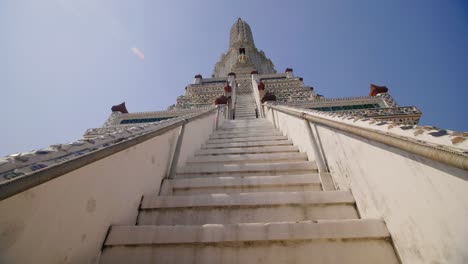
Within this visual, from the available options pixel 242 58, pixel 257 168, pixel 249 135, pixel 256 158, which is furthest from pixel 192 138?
pixel 242 58

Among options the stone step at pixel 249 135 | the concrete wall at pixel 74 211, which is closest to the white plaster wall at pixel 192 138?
the stone step at pixel 249 135

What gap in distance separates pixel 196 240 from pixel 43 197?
90 cm

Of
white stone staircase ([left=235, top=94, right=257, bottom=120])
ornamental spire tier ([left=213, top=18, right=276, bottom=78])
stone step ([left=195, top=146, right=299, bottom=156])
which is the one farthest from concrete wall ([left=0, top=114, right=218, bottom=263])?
ornamental spire tier ([left=213, top=18, right=276, bottom=78])

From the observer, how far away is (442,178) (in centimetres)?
97

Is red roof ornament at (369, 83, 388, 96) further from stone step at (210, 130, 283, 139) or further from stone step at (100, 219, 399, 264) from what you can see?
stone step at (100, 219, 399, 264)

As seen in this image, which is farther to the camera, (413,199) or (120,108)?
(120,108)

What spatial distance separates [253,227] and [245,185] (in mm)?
854

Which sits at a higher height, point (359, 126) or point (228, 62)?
point (228, 62)

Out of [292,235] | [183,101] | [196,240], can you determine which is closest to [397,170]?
[292,235]

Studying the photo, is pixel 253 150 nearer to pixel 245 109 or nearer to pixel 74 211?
pixel 74 211

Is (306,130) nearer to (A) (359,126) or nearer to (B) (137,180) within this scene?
(A) (359,126)

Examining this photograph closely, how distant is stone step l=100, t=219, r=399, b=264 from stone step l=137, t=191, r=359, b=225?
333mm

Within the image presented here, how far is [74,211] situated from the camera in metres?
1.32

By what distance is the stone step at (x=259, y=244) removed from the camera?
1349mm
